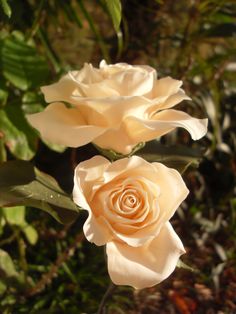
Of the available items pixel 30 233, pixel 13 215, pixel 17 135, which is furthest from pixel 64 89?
pixel 30 233

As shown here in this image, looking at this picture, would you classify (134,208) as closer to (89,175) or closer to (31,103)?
(89,175)

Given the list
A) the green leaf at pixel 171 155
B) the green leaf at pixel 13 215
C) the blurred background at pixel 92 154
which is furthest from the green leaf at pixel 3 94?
the green leaf at pixel 171 155

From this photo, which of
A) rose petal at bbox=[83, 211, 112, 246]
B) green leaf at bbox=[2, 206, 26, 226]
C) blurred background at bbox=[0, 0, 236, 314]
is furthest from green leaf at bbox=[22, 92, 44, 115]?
rose petal at bbox=[83, 211, 112, 246]

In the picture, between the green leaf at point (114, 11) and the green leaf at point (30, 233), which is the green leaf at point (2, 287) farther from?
the green leaf at point (114, 11)

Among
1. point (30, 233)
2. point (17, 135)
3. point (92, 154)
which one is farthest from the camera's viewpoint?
point (92, 154)

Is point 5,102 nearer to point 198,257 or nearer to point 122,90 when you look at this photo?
point 122,90

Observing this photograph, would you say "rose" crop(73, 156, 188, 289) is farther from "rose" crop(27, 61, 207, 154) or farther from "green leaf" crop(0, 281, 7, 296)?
"green leaf" crop(0, 281, 7, 296)
